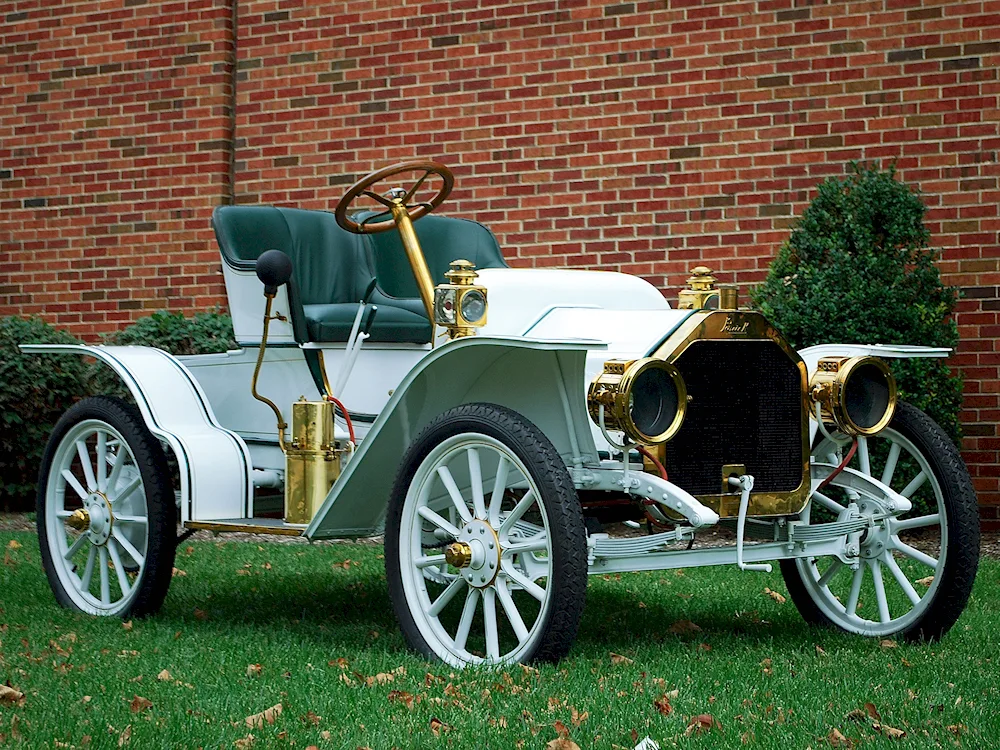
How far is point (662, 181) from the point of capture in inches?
329

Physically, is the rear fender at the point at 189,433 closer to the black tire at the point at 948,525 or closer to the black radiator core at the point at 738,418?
the black radiator core at the point at 738,418

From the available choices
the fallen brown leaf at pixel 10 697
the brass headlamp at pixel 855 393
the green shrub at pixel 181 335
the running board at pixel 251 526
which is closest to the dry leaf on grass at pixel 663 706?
the brass headlamp at pixel 855 393

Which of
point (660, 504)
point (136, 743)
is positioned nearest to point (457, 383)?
point (660, 504)

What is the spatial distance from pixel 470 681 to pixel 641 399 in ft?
3.00

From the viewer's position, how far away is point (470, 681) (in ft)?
12.1

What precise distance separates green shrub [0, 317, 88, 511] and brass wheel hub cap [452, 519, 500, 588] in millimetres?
5716

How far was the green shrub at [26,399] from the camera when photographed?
8.87 metres

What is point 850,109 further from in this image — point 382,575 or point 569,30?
point 382,575

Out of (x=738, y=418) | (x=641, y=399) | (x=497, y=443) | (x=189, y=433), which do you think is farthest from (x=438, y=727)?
(x=189, y=433)

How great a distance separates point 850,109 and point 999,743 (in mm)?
5440

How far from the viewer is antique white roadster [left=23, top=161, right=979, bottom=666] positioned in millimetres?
3885

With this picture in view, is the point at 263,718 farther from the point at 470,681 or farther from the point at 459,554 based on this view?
the point at 459,554

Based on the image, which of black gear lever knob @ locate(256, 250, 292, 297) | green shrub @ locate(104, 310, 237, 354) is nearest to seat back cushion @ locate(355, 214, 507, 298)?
black gear lever knob @ locate(256, 250, 292, 297)

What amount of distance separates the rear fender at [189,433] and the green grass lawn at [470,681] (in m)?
0.45
